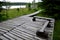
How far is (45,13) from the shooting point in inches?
486

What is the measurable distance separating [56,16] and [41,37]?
801 cm

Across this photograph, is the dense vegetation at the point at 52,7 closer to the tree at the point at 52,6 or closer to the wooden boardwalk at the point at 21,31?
the tree at the point at 52,6

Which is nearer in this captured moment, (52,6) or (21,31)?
(21,31)

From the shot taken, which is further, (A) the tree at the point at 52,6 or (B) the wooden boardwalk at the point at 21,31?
(A) the tree at the point at 52,6

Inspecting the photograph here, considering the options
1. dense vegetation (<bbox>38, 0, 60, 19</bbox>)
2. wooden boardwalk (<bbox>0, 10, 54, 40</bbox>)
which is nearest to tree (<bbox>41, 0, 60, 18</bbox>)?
dense vegetation (<bbox>38, 0, 60, 19</bbox>)

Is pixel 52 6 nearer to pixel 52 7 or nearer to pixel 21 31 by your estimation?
pixel 52 7

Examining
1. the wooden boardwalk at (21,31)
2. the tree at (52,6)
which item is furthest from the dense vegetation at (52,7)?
the wooden boardwalk at (21,31)

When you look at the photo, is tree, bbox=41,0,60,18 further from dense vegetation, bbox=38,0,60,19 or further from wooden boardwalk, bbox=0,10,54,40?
wooden boardwalk, bbox=0,10,54,40

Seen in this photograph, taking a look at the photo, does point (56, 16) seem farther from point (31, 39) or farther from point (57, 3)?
point (31, 39)

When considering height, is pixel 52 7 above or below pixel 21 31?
below

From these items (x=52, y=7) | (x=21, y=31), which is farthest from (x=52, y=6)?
(x=21, y=31)

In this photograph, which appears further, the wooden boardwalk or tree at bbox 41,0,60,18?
tree at bbox 41,0,60,18

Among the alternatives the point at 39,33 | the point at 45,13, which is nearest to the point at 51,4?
the point at 45,13

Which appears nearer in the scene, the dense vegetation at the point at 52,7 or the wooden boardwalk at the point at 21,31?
the wooden boardwalk at the point at 21,31
